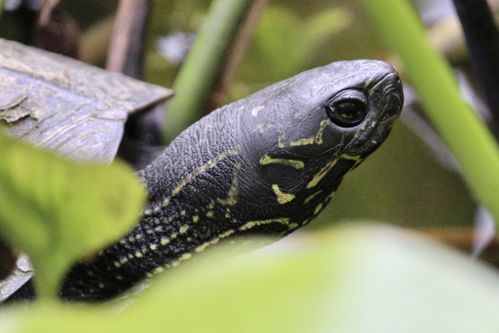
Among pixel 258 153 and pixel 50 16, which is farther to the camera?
pixel 50 16

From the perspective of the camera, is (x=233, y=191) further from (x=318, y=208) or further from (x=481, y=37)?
(x=481, y=37)

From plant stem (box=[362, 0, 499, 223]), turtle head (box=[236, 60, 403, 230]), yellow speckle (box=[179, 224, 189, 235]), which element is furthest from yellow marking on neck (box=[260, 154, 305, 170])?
plant stem (box=[362, 0, 499, 223])

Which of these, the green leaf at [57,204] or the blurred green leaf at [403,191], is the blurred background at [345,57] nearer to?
the blurred green leaf at [403,191]

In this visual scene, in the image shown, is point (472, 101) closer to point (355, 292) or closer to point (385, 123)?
point (385, 123)

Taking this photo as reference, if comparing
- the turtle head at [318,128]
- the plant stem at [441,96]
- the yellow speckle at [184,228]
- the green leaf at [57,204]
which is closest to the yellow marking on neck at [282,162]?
the turtle head at [318,128]

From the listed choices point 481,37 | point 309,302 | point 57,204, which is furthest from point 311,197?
point 309,302

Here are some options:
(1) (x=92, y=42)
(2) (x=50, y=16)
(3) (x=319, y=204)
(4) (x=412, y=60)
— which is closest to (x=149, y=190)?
(3) (x=319, y=204)
